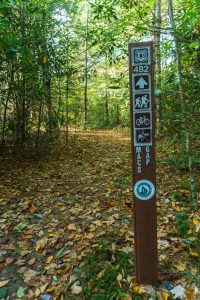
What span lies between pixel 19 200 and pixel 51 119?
537 cm

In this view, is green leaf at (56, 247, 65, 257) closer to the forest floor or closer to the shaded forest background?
the forest floor

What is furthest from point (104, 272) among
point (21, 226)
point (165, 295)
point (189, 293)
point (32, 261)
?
point (21, 226)

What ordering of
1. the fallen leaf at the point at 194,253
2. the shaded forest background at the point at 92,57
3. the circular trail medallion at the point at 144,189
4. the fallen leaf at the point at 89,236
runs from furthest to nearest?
the shaded forest background at the point at 92,57 < the fallen leaf at the point at 89,236 < the fallen leaf at the point at 194,253 < the circular trail medallion at the point at 144,189

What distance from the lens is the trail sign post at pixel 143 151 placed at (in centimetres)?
282

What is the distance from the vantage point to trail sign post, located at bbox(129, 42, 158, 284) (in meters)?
2.82

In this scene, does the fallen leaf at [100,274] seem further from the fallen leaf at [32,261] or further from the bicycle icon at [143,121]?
the bicycle icon at [143,121]

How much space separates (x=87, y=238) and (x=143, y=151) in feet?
6.11

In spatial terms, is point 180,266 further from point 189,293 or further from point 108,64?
point 108,64

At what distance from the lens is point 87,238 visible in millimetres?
4113

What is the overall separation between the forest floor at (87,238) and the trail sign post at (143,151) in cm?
42

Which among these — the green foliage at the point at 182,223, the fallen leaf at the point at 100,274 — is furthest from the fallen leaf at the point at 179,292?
the green foliage at the point at 182,223

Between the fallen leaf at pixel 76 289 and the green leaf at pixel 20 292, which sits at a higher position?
the fallen leaf at pixel 76 289

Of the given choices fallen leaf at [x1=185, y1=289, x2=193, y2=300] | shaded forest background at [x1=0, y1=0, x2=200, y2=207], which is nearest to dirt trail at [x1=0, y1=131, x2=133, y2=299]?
fallen leaf at [x1=185, y1=289, x2=193, y2=300]

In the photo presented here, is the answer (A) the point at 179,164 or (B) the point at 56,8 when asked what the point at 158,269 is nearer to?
(A) the point at 179,164
